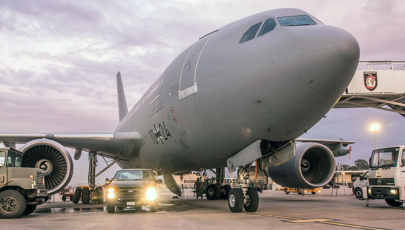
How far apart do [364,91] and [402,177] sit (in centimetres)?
464

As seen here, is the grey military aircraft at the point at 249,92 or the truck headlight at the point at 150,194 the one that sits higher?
the grey military aircraft at the point at 249,92

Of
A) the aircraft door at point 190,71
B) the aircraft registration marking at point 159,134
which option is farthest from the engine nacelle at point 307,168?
the aircraft door at point 190,71

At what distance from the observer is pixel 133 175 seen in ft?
39.4

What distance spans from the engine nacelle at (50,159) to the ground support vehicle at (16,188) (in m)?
2.41

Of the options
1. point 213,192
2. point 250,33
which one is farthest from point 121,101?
point 250,33

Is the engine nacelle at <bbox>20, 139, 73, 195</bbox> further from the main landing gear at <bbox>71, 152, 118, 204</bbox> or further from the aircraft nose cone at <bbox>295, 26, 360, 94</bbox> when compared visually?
the aircraft nose cone at <bbox>295, 26, 360, 94</bbox>

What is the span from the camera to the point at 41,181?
11.5 m

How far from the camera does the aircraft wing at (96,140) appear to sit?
15125 mm

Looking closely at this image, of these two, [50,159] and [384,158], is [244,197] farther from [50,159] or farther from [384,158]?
[50,159]

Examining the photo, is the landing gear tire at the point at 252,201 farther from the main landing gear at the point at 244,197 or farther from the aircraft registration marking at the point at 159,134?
the aircraft registration marking at the point at 159,134

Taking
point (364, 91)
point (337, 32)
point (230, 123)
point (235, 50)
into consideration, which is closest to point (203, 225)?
point (230, 123)

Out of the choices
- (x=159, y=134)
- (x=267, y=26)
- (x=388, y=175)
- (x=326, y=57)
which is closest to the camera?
(x=326, y=57)

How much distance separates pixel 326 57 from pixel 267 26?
1749mm

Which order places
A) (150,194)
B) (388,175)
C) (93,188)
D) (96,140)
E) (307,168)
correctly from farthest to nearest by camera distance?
(93,188) → (96,140) → (307,168) → (388,175) → (150,194)
